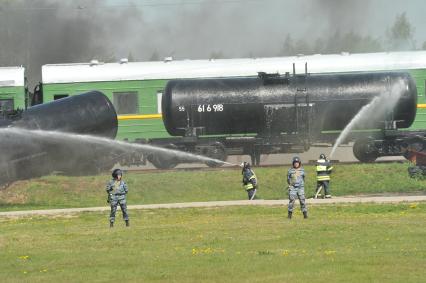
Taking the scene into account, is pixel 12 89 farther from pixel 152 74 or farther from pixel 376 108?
pixel 376 108

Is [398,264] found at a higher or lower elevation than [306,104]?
lower

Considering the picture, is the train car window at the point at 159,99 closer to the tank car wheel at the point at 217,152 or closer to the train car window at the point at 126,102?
the train car window at the point at 126,102

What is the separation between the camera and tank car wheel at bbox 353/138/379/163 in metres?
39.4

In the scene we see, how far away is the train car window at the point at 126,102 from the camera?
42469 millimetres

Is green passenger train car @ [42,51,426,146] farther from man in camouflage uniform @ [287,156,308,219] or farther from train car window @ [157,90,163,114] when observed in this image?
man in camouflage uniform @ [287,156,308,219]

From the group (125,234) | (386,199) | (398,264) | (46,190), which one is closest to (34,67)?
(46,190)

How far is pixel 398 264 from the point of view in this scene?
1616 centimetres

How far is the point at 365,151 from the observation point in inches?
1555

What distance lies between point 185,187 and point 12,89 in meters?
13.3

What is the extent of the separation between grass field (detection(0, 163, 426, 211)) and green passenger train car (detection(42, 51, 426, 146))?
7.25m

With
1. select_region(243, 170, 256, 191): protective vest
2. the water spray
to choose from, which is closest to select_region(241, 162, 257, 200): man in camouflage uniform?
select_region(243, 170, 256, 191): protective vest

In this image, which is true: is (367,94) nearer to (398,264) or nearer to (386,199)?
(386,199)

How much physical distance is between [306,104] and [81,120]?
9969mm

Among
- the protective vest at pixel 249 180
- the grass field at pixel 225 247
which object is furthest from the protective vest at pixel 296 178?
the protective vest at pixel 249 180
